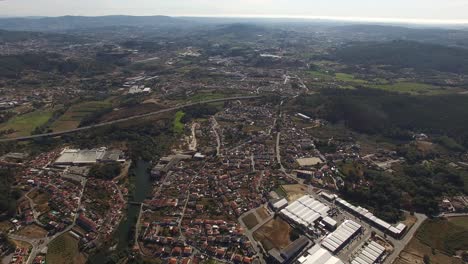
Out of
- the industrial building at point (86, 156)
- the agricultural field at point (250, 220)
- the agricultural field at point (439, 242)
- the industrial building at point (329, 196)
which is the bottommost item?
the agricultural field at point (439, 242)

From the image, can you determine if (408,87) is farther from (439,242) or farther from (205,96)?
(439,242)

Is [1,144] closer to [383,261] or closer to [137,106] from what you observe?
[137,106]

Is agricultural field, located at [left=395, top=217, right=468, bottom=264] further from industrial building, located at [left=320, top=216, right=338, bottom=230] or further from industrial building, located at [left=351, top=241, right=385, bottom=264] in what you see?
industrial building, located at [left=320, top=216, right=338, bottom=230]

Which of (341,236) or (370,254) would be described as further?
(341,236)

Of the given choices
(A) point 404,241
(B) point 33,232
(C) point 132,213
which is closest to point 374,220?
(A) point 404,241

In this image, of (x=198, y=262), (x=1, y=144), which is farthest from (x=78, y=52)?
(x=198, y=262)

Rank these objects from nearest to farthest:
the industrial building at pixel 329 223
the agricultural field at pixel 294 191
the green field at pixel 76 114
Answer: the industrial building at pixel 329 223 → the agricultural field at pixel 294 191 → the green field at pixel 76 114

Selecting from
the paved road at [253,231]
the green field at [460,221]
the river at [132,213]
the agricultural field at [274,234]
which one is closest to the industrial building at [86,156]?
the river at [132,213]

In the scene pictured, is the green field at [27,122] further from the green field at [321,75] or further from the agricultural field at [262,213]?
the green field at [321,75]
